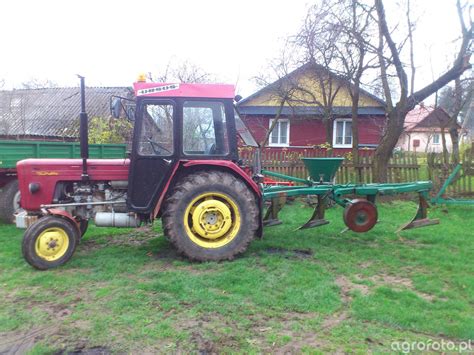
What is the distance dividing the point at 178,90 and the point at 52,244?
246cm

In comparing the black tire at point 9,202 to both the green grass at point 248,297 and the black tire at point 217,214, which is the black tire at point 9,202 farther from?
the black tire at point 217,214

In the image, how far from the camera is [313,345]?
3219 millimetres

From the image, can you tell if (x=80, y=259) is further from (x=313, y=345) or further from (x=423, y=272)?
(x=423, y=272)

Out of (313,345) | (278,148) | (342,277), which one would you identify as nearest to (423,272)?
(342,277)

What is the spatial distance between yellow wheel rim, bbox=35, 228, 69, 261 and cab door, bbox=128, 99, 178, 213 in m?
1.05

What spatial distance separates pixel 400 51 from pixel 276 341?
33.2 feet

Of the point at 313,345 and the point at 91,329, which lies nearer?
the point at 313,345

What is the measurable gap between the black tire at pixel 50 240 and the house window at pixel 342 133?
1682 centimetres

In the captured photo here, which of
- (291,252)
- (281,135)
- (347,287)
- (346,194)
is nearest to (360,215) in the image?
(346,194)

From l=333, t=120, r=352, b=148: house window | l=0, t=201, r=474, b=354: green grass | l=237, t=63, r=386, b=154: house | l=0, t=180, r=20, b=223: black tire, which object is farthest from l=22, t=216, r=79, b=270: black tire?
l=333, t=120, r=352, b=148: house window

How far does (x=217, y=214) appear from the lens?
5355 millimetres

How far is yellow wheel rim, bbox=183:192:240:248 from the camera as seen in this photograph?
17.3 feet

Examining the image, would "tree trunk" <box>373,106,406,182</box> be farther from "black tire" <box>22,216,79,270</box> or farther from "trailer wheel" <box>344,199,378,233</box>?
"black tire" <box>22,216,79,270</box>

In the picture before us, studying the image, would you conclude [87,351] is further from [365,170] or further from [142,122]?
[365,170]
